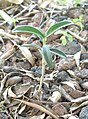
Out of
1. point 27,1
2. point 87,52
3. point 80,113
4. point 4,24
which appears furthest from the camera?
point 27,1

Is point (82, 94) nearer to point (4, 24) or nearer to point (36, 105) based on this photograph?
point (36, 105)

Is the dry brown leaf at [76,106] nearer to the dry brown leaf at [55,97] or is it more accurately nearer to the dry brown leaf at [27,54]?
the dry brown leaf at [55,97]

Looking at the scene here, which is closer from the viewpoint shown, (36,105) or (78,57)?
(36,105)

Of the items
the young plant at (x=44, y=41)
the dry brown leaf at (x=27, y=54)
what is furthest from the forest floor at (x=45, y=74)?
the young plant at (x=44, y=41)

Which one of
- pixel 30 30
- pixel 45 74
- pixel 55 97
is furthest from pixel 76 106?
pixel 30 30

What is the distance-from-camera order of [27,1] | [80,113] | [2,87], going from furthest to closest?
[27,1] < [2,87] < [80,113]

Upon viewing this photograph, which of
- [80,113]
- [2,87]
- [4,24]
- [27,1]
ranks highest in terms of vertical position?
[27,1]

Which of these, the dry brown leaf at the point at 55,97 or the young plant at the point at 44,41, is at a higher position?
the young plant at the point at 44,41

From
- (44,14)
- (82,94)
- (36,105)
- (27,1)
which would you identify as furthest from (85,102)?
(27,1)
